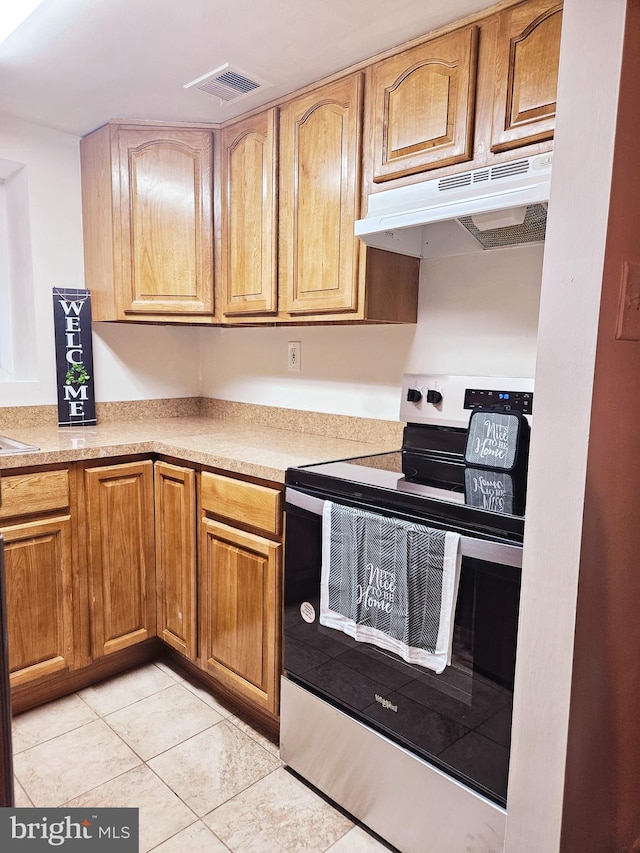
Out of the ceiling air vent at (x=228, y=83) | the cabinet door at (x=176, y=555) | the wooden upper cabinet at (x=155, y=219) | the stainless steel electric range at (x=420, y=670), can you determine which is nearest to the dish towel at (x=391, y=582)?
the stainless steel electric range at (x=420, y=670)

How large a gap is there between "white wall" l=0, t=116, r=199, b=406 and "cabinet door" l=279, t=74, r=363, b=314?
1017 mm

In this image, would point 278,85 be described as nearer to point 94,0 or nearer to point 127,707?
point 94,0

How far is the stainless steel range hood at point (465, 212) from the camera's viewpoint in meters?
1.38

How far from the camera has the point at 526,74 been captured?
55.7 inches

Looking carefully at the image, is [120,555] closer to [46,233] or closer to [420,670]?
[420,670]

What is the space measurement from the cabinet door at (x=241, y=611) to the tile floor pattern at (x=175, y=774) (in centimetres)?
16

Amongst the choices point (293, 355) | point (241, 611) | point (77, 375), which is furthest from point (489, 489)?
point (77, 375)

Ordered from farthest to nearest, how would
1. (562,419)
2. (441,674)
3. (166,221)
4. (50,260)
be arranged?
(50,260)
(166,221)
(441,674)
(562,419)

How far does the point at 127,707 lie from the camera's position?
197 cm

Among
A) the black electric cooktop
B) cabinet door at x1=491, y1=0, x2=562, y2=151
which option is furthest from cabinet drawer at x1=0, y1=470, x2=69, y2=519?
cabinet door at x1=491, y1=0, x2=562, y2=151

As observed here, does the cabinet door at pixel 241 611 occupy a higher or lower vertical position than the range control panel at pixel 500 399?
lower

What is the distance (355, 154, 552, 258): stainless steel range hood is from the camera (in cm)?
138

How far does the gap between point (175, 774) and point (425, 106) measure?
2043mm

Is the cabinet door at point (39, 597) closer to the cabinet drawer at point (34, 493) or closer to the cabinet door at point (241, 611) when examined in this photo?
the cabinet drawer at point (34, 493)
